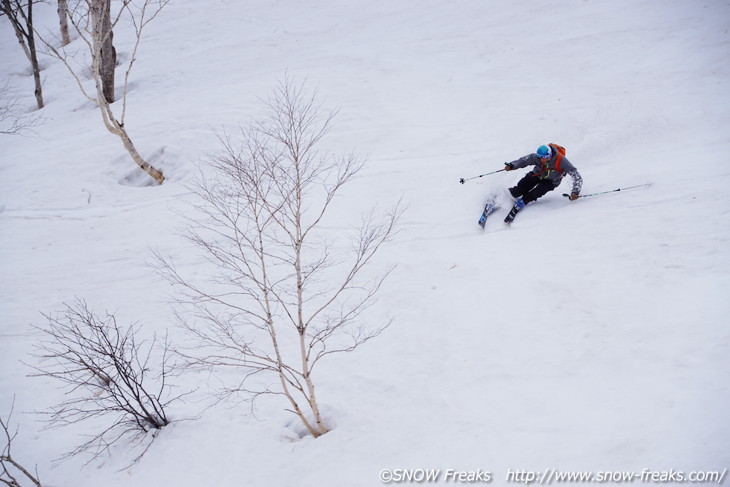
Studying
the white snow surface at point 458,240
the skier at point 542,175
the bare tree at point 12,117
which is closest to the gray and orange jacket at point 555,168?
the skier at point 542,175

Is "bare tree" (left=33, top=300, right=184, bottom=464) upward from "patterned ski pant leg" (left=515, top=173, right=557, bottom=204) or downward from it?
downward

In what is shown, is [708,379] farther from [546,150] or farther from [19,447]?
[19,447]

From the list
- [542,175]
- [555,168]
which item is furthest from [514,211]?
[555,168]

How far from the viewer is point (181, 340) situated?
285 inches

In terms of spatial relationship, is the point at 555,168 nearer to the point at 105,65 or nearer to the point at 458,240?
the point at 458,240

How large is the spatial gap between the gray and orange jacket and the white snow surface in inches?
20.0

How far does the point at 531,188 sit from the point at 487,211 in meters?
1.04

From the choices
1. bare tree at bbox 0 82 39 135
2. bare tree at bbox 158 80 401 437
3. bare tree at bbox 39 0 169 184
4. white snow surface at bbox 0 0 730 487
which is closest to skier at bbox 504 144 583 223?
white snow surface at bbox 0 0 730 487

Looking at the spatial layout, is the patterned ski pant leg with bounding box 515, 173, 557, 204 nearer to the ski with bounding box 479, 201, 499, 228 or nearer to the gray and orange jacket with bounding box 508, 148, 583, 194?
the gray and orange jacket with bounding box 508, 148, 583, 194

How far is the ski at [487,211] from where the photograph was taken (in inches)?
336

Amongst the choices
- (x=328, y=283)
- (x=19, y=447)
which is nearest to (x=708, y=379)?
(x=328, y=283)

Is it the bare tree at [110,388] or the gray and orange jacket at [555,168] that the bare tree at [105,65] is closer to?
the bare tree at [110,388]

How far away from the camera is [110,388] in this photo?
575 cm

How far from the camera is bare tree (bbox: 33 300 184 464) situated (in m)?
5.45
